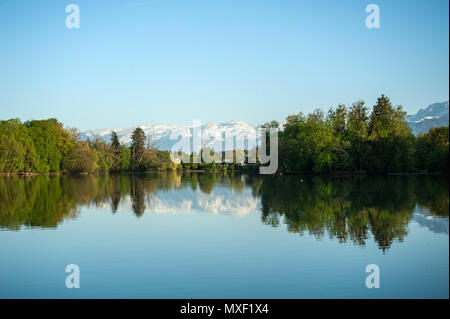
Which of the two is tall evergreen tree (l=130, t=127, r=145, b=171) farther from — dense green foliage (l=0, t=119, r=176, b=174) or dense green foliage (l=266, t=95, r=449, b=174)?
dense green foliage (l=266, t=95, r=449, b=174)

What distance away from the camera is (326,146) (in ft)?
259

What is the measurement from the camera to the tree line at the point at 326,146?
7725cm

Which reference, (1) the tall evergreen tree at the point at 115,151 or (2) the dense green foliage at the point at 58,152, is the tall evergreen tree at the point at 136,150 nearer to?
(2) the dense green foliage at the point at 58,152

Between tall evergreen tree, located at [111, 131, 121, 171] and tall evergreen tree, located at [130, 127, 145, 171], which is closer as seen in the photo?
tall evergreen tree, located at [111, 131, 121, 171]

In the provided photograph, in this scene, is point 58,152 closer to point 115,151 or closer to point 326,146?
point 115,151

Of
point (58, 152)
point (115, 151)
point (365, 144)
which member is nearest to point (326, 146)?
point (365, 144)

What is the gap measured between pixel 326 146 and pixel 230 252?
67.8 meters

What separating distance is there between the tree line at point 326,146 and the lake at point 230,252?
54.5 meters

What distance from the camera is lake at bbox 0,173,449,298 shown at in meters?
10.4

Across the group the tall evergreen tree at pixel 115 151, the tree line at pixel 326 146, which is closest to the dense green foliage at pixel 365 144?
the tree line at pixel 326 146

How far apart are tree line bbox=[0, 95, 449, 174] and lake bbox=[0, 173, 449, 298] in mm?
54476

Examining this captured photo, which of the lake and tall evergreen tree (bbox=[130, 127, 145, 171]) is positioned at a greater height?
tall evergreen tree (bbox=[130, 127, 145, 171])

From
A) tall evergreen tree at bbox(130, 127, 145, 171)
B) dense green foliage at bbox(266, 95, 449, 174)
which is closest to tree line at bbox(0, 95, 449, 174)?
dense green foliage at bbox(266, 95, 449, 174)
